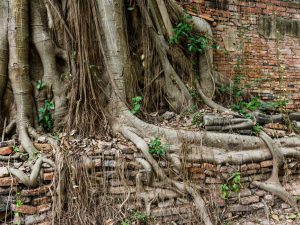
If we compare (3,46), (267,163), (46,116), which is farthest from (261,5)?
(3,46)

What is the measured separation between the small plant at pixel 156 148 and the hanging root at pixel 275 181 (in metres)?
1.16

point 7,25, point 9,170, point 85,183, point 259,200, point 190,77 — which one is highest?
point 7,25

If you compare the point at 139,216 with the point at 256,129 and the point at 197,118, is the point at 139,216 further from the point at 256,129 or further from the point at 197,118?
the point at 256,129

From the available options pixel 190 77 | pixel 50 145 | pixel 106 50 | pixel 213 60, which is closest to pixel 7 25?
pixel 106 50

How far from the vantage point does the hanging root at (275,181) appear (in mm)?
3121

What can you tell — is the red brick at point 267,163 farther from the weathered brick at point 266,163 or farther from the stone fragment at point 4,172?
the stone fragment at point 4,172

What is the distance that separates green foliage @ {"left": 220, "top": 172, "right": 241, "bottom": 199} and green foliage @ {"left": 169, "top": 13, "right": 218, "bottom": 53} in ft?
6.53

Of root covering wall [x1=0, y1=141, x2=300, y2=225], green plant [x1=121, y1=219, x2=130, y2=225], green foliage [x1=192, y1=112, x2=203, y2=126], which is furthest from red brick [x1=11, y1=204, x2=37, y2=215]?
green foliage [x1=192, y1=112, x2=203, y2=126]

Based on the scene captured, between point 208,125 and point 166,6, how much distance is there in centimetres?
198

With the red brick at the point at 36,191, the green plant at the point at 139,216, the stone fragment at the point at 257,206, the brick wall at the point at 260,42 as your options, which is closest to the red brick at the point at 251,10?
the brick wall at the point at 260,42

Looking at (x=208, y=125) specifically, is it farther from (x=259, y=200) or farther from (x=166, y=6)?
(x=166, y=6)

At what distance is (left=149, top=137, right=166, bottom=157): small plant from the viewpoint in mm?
2934

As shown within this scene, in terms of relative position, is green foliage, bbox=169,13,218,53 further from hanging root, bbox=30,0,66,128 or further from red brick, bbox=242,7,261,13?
hanging root, bbox=30,0,66,128

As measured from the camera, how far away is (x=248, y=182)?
3.19 meters
